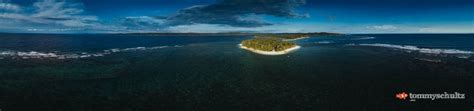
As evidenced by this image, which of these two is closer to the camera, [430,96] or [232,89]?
[430,96]

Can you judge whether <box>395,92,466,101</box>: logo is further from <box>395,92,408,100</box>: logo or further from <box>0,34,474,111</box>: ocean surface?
<box>0,34,474,111</box>: ocean surface

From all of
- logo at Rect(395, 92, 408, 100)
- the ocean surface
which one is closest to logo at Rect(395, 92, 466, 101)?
logo at Rect(395, 92, 408, 100)

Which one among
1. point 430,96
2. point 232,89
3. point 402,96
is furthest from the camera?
point 232,89

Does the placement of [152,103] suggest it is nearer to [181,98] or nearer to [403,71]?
[181,98]

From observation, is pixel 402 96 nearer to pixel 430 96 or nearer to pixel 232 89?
pixel 430 96

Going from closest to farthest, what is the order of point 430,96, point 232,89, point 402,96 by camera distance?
1. point 430,96
2. point 402,96
3. point 232,89

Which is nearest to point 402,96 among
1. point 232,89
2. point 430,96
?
point 430,96

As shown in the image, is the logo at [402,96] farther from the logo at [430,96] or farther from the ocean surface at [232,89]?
the ocean surface at [232,89]

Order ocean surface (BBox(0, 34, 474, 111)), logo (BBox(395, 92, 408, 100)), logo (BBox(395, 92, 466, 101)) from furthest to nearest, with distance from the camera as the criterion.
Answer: logo (BBox(395, 92, 408, 100)) < logo (BBox(395, 92, 466, 101)) < ocean surface (BBox(0, 34, 474, 111))

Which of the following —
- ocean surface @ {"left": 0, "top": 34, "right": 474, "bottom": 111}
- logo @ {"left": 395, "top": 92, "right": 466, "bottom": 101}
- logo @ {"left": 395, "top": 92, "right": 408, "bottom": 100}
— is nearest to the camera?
ocean surface @ {"left": 0, "top": 34, "right": 474, "bottom": 111}

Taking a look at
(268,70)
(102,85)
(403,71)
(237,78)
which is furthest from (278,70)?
(102,85)

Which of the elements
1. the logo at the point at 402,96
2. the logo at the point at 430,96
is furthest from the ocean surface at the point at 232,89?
the logo at the point at 430,96
